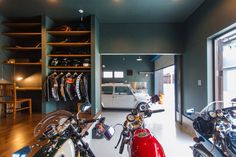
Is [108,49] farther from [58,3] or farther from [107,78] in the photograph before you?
[107,78]

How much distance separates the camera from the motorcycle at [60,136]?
4.18ft

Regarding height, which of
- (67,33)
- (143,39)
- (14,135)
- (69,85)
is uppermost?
(67,33)

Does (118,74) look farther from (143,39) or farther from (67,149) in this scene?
(67,149)

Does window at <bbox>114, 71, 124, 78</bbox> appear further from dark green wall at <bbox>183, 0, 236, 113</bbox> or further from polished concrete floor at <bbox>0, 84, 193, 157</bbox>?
polished concrete floor at <bbox>0, 84, 193, 157</bbox>

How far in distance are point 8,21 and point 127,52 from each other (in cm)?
336

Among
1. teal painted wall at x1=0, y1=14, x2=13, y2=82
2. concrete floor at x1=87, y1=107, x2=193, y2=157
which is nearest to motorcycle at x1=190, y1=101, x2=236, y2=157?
concrete floor at x1=87, y1=107, x2=193, y2=157

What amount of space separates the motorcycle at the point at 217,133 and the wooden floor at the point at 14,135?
2.21 m

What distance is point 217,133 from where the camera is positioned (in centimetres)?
141

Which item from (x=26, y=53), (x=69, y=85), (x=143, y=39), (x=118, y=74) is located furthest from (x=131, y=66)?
(x=69, y=85)

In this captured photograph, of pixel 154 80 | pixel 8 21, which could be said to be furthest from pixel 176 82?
pixel 154 80

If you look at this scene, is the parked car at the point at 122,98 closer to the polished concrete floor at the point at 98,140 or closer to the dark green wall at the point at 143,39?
the dark green wall at the point at 143,39

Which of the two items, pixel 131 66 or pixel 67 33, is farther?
pixel 131 66

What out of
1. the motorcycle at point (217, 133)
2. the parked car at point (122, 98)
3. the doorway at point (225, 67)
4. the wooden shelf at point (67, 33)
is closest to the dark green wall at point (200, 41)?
the doorway at point (225, 67)

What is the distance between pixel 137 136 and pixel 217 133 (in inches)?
24.9
